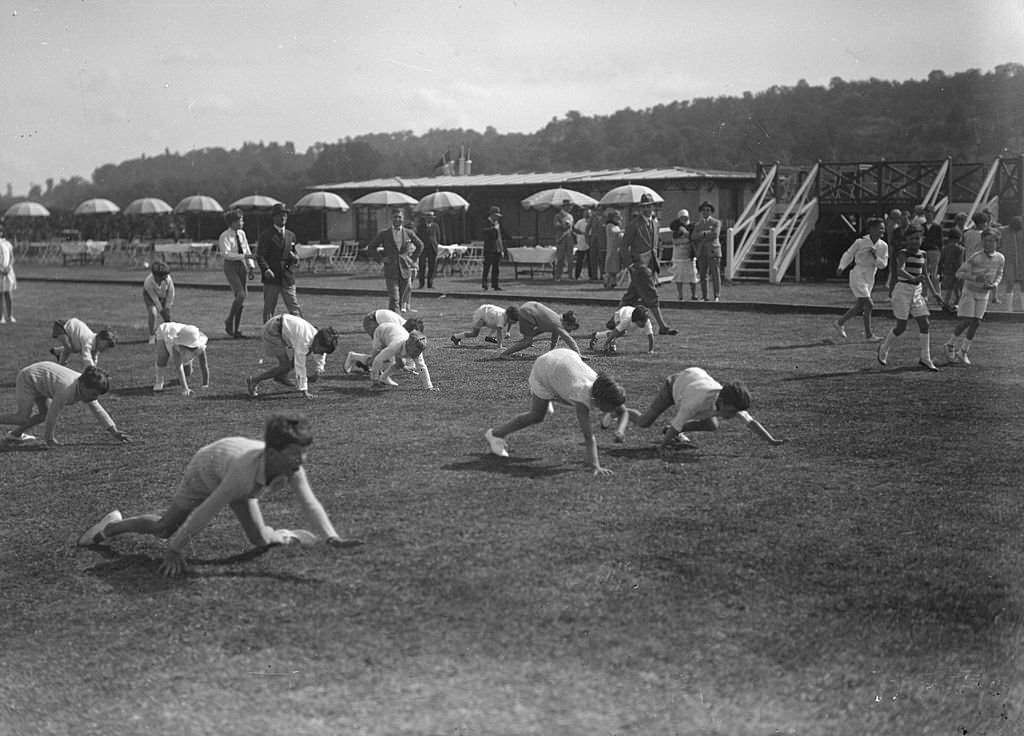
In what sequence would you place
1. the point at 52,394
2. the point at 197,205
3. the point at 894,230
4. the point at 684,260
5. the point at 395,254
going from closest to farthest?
→ the point at 52,394
the point at 395,254
the point at 684,260
the point at 894,230
the point at 197,205

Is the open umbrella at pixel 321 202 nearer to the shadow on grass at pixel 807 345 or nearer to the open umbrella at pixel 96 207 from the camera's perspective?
the open umbrella at pixel 96 207

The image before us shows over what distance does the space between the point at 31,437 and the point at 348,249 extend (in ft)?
99.5

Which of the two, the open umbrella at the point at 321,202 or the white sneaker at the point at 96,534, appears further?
the open umbrella at the point at 321,202

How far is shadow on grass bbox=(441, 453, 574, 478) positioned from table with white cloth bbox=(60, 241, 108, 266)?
40.5m

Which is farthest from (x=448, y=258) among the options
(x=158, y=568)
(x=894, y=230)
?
(x=158, y=568)

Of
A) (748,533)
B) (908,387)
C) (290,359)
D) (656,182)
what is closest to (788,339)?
(908,387)

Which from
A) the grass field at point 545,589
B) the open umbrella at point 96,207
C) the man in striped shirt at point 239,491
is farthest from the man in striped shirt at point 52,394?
the open umbrella at point 96,207

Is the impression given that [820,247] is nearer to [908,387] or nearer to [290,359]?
[908,387]

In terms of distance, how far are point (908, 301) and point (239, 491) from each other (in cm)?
961

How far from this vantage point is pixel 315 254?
121ft

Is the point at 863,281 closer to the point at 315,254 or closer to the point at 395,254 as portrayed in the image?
the point at 395,254

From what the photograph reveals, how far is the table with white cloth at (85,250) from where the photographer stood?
1791 inches

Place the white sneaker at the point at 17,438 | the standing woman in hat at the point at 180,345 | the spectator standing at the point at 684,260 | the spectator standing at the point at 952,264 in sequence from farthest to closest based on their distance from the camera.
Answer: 1. the spectator standing at the point at 684,260
2. the spectator standing at the point at 952,264
3. the standing woman in hat at the point at 180,345
4. the white sneaker at the point at 17,438

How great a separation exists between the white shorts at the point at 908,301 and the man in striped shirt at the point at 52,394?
8653 millimetres
